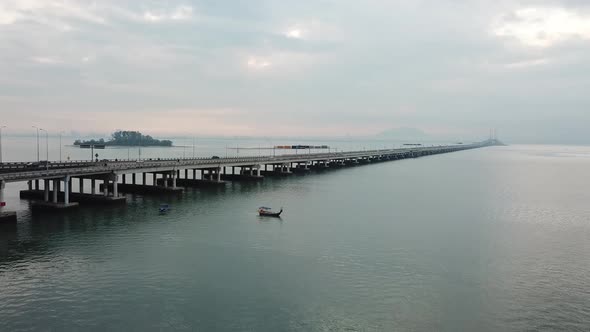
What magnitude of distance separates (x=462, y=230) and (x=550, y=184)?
266ft

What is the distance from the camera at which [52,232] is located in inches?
2051

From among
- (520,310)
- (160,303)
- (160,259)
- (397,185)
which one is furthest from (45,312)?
(397,185)

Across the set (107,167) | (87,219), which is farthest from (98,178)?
(87,219)

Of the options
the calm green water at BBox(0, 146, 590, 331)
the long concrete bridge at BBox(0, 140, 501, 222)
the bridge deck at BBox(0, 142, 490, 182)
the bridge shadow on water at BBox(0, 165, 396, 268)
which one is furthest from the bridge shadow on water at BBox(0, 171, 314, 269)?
the bridge deck at BBox(0, 142, 490, 182)

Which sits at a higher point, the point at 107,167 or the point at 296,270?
the point at 107,167

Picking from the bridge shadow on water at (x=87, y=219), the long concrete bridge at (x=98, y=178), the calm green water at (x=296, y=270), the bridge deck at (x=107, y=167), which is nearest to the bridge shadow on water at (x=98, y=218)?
the bridge shadow on water at (x=87, y=219)

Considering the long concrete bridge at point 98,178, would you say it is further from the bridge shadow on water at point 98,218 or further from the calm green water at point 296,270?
the calm green water at point 296,270

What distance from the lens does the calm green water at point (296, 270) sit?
1169 inches

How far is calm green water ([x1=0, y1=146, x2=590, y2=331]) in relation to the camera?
97.4ft

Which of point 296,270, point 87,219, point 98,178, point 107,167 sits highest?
point 107,167

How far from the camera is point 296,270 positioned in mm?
39562

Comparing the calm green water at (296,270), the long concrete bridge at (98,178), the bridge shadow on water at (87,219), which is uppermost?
the long concrete bridge at (98,178)

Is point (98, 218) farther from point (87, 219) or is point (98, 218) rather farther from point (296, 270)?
point (296, 270)

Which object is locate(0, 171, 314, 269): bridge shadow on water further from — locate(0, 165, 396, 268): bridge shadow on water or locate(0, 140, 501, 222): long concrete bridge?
locate(0, 140, 501, 222): long concrete bridge
